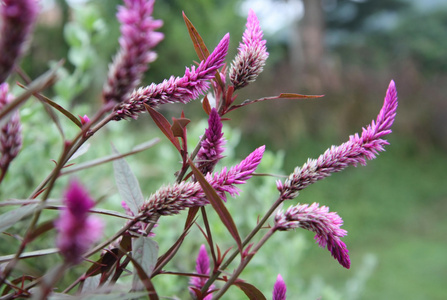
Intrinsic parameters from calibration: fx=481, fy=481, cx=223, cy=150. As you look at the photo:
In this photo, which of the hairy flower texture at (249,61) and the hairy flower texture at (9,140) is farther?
the hairy flower texture at (249,61)

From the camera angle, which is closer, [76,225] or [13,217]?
[76,225]

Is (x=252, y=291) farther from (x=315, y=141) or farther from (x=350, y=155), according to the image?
(x=315, y=141)

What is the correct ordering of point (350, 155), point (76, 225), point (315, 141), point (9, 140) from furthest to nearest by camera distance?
point (315, 141)
point (350, 155)
point (9, 140)
point (76, 225)

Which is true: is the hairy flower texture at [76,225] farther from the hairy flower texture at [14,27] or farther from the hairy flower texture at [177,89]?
the hairy flower texture at [177,89]

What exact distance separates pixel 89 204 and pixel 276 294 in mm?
320

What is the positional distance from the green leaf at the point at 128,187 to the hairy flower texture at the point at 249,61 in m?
0.16

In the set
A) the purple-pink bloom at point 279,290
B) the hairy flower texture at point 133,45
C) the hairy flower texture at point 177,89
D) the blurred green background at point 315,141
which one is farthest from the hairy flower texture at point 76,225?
the blurred green background at point 315,141

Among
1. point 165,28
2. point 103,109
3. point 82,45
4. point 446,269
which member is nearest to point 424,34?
point 165,28

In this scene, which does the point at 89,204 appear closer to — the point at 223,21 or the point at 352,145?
the point at 352,145

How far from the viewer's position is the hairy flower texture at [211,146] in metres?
0.49

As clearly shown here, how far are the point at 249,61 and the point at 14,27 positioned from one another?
28cm

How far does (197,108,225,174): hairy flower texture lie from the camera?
1.61 ft

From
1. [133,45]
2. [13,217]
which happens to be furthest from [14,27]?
[13,217]

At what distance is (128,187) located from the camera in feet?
1.74
